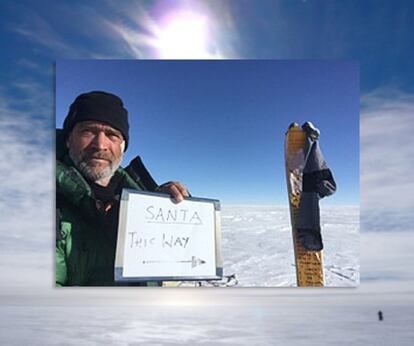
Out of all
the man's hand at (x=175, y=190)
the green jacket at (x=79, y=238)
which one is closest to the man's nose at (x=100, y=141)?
the green jacket at (x=79, y=238)

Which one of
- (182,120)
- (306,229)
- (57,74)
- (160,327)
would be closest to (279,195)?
(306,229)

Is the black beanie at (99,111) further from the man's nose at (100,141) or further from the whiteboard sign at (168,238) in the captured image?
the whiteboard sign at (168,238)

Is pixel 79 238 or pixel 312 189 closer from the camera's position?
pixel 79 238

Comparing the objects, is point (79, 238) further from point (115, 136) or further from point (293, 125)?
point (293, 125)

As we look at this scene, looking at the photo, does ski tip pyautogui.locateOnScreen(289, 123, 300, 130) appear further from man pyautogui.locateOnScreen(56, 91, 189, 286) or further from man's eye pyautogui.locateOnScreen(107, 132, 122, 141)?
man's eye pyautogui.locateOnScreen(107, 132, 122, 141)

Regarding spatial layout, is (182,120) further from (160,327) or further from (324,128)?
(160,327)

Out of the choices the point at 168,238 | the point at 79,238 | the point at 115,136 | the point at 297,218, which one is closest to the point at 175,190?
the point at 168,238

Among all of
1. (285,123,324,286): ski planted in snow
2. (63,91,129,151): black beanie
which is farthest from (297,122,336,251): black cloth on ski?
(63,91,129,151): black beanie
